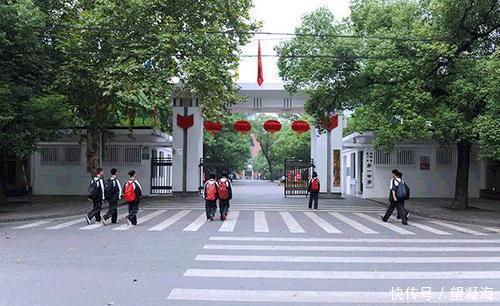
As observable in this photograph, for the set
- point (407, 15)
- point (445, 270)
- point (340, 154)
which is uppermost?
point (407, 15)

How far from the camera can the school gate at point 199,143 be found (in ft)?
102

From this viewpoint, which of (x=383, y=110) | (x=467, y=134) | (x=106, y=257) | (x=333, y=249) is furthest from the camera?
(x=383, y=110)

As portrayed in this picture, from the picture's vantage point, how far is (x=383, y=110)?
861 inches

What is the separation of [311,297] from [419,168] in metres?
26.4

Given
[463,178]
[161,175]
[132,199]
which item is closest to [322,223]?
[132,199]

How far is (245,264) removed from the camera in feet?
30.9

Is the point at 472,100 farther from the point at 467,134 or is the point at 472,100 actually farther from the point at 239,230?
the point at 239,230

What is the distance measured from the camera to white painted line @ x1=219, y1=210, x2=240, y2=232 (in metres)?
15.0

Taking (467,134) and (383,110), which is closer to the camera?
(467,134)

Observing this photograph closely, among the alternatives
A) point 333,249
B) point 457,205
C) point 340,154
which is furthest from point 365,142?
point 333,249

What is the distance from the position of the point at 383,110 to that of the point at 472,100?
348 centimetres

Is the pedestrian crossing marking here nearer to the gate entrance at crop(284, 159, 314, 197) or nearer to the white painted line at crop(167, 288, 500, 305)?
the white painted line at crop(167, 288, 500, 305)

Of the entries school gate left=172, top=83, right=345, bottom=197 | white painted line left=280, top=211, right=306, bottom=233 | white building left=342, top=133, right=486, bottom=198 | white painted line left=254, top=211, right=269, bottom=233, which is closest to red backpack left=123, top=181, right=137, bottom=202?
white painted line left=254, top=211, right=269, bottom=233

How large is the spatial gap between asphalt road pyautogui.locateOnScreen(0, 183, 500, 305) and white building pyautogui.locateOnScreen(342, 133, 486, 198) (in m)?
15.0
